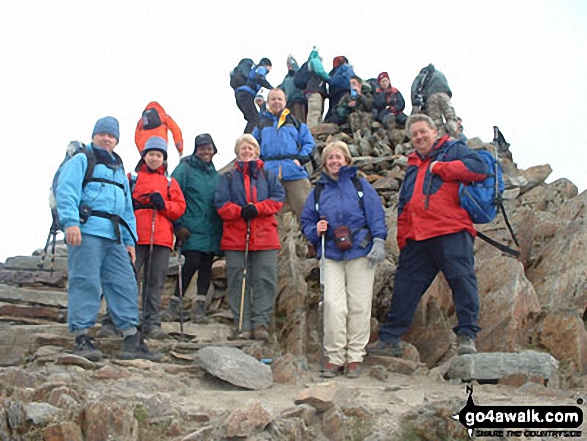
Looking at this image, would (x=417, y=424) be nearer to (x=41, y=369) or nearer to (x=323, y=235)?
(x=323, y=235)

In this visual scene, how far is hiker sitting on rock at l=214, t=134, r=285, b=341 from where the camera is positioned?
8828 millimetres

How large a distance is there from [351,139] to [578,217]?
7.94 metres

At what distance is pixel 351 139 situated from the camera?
18688 millimetres

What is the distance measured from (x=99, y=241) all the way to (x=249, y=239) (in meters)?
2.25

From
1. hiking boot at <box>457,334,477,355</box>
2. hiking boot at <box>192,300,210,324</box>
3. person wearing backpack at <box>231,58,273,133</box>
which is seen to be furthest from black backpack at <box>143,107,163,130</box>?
hiking boot at <box>457,334,477,355</box>

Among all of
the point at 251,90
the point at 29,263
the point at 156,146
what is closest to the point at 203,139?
the point at 156,146

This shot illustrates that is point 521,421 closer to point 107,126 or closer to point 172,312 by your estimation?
point 172,312

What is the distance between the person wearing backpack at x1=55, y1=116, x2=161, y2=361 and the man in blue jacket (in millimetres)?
3641

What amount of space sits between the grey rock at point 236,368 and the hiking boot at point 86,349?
1.16 meters

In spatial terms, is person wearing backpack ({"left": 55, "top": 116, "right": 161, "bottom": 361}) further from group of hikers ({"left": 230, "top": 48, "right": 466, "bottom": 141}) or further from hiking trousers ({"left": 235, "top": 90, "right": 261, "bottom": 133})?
group of hikers ({"left": 230, "top": 48, "right": 466, "bottom": 141})

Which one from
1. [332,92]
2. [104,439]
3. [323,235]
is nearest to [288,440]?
[104,439]

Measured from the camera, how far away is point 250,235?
353 inches

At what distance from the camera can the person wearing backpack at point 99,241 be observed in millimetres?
7277

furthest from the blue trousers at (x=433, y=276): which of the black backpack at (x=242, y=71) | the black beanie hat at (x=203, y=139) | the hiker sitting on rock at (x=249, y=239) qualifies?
the black backpack at (x=242, y=71)
